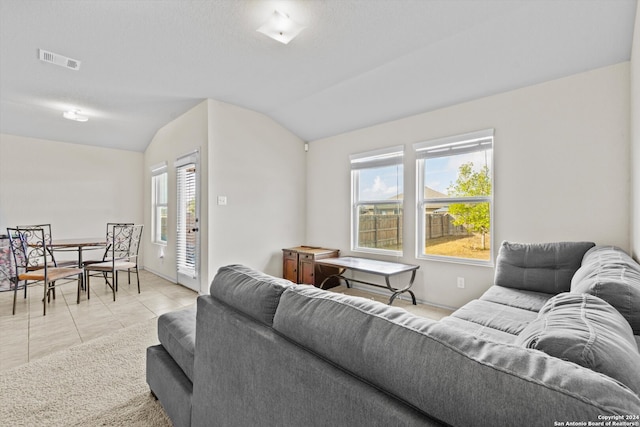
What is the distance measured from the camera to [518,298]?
236 cm

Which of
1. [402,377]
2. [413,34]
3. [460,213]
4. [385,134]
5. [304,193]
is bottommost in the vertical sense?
[402,377]

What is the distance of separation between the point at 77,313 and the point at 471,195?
4692 mm

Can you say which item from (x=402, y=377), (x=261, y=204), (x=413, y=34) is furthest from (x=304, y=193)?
(x=402, y=377)

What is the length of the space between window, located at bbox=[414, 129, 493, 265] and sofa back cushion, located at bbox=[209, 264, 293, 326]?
2.90m

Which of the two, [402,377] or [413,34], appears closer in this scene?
[402,377]

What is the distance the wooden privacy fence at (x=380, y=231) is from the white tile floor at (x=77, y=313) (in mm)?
722

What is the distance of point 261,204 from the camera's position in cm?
452

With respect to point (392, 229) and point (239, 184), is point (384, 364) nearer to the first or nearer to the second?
point (392, 229)

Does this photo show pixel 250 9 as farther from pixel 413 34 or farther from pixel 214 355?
pixel 214 355

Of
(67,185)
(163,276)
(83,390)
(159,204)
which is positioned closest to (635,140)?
(83,390)

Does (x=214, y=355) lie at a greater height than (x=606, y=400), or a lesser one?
lesser

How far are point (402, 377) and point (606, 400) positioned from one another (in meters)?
0.33

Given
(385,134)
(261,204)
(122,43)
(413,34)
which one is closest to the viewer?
(413,34)

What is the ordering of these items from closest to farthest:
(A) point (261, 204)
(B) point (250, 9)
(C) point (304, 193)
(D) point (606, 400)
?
(D) point (606, 400) → (B) point (250, 9) → (A) point (261, 204) → (C) point (304, 193)
